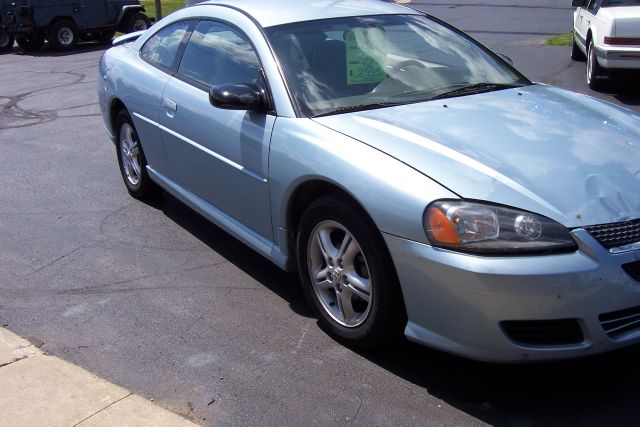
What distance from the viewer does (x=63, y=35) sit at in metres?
19.0

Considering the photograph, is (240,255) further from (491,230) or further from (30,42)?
(30,42)

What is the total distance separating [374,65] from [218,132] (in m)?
0.98

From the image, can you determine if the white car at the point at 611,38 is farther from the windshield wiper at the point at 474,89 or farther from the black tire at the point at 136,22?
the black tire at the point at 136,22

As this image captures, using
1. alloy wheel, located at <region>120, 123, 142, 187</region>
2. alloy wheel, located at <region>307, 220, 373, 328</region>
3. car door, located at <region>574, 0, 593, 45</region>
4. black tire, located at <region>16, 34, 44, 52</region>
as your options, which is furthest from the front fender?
black tire, located at <region>16, 34, 44, 52</region>

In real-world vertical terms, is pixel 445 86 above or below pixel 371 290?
above

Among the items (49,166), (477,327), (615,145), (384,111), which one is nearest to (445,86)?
(384,111)

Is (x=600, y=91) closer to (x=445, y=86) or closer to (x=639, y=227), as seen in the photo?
(x=445, y=86)

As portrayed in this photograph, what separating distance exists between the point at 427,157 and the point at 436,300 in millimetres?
650

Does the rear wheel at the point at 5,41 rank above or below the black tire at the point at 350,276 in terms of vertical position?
below

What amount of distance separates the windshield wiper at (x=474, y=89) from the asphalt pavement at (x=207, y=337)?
143cm

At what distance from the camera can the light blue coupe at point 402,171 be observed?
3279mm

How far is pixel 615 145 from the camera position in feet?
12.8

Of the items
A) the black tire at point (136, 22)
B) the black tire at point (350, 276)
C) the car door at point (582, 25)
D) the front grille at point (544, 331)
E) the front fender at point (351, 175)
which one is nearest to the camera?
the front grille at point (544, 331)

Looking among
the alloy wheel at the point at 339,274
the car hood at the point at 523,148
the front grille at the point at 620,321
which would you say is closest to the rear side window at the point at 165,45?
the car hood at the point at 523,148
